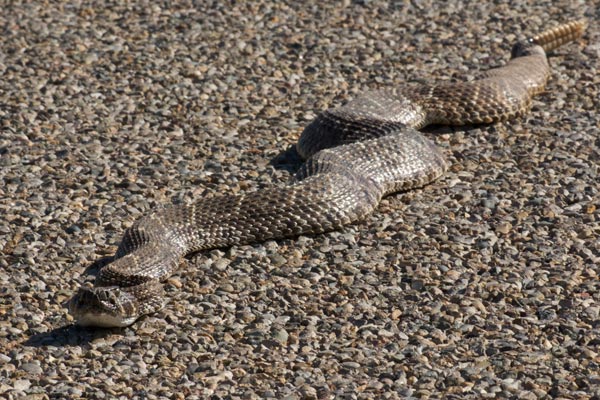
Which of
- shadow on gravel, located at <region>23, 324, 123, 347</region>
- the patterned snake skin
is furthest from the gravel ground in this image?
the patterned snake skin

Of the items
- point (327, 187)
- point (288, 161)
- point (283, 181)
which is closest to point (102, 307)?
point (327, 187)

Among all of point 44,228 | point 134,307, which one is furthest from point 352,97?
point 134,307

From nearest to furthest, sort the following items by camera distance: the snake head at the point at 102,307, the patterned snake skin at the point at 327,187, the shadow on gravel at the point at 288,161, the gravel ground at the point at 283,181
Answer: the gravel ground at the point at 283,181 → the snake head at the point at 102,307 → the patterned snake skin at the point at 327,187 → the shadow on gravel at the point at 288,161

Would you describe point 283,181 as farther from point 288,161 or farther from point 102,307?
point 102,307

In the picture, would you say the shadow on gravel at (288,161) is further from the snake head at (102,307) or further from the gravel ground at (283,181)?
the snake head at (102,307)

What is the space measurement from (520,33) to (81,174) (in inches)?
235

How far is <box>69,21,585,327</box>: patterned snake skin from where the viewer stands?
7.76 metres

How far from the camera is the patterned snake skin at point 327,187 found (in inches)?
306

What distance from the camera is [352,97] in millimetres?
11789

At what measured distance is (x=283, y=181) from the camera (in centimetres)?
994

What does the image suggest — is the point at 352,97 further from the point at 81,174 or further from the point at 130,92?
the point at 81,174

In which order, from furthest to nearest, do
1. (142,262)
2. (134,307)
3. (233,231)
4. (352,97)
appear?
1. (352,97)
2. (233,231)
3. (142,262)
4. (134,307)

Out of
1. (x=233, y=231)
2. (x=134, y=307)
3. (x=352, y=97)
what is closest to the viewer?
(x=134, y=307)

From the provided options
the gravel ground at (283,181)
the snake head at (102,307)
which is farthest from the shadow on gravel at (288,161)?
the snake head at (102,307)
